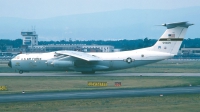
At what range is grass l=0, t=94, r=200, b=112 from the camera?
30062 mm

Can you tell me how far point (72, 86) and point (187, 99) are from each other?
1488 cm

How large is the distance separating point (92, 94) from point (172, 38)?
2735 cm

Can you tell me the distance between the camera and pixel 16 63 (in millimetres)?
66125

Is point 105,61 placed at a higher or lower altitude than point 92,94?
higher

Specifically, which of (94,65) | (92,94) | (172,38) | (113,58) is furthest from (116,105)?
(172,38)

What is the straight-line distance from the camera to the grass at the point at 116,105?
98.6ft

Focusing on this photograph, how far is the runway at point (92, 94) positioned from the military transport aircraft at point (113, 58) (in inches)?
828

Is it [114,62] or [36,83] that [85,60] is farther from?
[36,83]

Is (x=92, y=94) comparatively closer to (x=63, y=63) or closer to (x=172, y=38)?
(x=63, y=63)

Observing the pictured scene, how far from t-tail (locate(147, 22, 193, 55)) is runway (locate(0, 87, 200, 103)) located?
21140 millimetres

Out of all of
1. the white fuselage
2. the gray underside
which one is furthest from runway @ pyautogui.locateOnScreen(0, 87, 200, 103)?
the gray underside

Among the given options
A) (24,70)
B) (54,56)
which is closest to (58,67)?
(54,56)

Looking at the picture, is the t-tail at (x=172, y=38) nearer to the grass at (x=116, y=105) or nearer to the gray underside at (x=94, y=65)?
the gray underside at (x=94, y=65)

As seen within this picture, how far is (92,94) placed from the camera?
38031 mm
